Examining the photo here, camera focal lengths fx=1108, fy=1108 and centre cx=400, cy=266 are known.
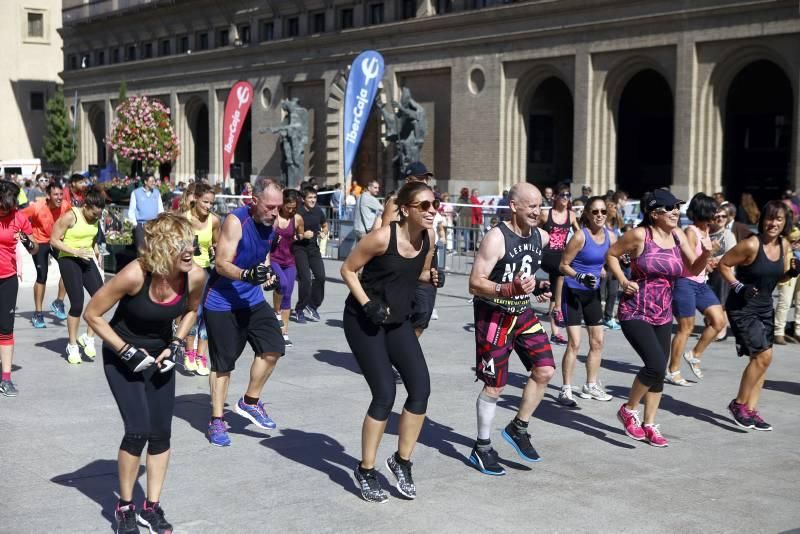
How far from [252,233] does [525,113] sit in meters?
26.6

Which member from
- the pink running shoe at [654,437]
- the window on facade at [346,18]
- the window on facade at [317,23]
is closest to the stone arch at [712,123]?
the window on facade at [346,18]

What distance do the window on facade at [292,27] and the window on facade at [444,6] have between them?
864cm

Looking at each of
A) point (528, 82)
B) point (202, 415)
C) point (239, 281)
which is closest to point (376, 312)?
point (239, 281)

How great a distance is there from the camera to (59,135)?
6078 centimetres

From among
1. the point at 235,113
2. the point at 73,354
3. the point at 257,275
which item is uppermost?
the point at 235,113

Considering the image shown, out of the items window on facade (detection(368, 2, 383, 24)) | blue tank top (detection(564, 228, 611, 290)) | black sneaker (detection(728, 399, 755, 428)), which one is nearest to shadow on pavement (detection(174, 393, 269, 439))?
blue tank top (detection(564, 228, 611, 290))

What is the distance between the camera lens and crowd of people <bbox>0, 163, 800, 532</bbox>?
19.7 feet

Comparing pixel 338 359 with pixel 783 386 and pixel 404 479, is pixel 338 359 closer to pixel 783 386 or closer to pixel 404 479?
pixel 783 386

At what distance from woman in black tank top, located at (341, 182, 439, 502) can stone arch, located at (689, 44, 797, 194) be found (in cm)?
2293

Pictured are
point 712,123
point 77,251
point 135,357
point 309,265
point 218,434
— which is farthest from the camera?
point 712,123

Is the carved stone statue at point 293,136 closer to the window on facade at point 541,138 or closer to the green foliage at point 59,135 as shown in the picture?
the window on facade at point 541,138

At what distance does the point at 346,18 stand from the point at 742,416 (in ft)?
111

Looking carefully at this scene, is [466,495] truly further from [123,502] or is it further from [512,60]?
[512,60]

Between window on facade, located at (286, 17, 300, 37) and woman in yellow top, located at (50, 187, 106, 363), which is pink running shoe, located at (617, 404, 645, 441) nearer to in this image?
woman in yellow top, located at (50, 187, 106, 363)
